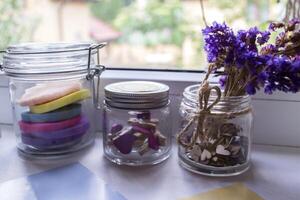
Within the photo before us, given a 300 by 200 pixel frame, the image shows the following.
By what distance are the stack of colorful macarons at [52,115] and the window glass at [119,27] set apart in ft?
0.68

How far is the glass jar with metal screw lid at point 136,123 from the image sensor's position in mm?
596

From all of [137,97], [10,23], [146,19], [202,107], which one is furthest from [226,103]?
[10,23]

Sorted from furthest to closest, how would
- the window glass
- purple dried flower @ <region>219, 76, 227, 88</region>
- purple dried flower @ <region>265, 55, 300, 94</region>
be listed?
the window glass → purple dried flower @ <region>219, 76, 227, 88</region> → purple dried flower @ <region>265, 55, 300, 94</region>

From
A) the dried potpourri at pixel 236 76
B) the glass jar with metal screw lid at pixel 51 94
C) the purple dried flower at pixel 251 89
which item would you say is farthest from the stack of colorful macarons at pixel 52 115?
the purple dried flower at pixel 251 89

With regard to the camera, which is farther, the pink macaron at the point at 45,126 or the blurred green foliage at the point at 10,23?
the blurred green foliage at the point at 10,23

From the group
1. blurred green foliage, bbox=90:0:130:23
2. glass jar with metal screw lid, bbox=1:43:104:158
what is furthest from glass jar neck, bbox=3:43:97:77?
blurred green foliage, bbox=90:0:130:23

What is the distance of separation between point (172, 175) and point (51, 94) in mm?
244

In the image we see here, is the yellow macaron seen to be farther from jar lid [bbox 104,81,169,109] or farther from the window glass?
the window glass

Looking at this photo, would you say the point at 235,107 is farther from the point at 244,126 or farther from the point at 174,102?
the point at 174,102

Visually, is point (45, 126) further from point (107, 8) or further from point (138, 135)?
point (107, 8)

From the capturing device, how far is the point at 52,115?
0.62m

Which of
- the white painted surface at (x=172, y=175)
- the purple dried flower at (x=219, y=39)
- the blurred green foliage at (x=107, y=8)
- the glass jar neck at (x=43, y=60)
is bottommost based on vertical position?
the white painted surface at (x=172, y=175)

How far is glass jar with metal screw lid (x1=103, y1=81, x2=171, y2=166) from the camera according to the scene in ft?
1.95

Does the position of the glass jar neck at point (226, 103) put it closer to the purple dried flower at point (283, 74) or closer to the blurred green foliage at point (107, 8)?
the purple dried flower at point (283, 74)
